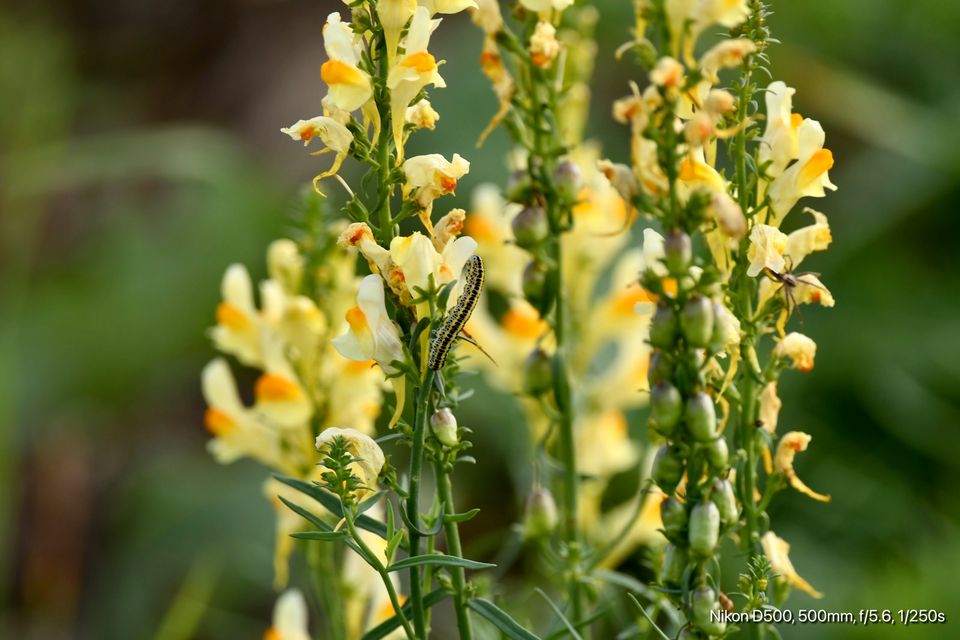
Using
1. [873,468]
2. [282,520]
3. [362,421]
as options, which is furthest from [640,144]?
[873,468]

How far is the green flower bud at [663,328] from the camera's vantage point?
646 mm

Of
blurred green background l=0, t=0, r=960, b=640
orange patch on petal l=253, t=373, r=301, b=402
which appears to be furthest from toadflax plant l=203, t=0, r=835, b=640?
blurred green background l=0, t=0, r=960, b=640

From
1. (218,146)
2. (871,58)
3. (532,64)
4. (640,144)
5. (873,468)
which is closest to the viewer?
(640,144)

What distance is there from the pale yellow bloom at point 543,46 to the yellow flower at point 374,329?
8.5 inches

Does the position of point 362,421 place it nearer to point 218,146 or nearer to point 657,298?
point 657,298

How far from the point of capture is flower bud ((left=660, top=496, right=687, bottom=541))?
2.23 ft

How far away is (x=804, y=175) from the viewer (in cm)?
77

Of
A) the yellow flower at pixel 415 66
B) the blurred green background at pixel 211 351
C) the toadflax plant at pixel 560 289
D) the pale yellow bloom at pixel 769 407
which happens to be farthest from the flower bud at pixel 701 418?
the blurred green background at pixel 211 351

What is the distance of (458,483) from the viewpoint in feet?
7.79

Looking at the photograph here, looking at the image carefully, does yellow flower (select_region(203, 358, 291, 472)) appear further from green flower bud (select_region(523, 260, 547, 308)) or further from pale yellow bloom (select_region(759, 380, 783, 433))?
pale yellow bloom (select_region(759, 380, 783, 433))

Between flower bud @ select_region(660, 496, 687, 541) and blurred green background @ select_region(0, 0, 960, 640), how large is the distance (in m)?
0.77

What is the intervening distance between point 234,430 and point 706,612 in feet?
2.06

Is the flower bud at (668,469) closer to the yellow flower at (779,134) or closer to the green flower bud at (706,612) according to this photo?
the green flower bud at (706,612)

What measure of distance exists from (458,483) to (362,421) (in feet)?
4.36
